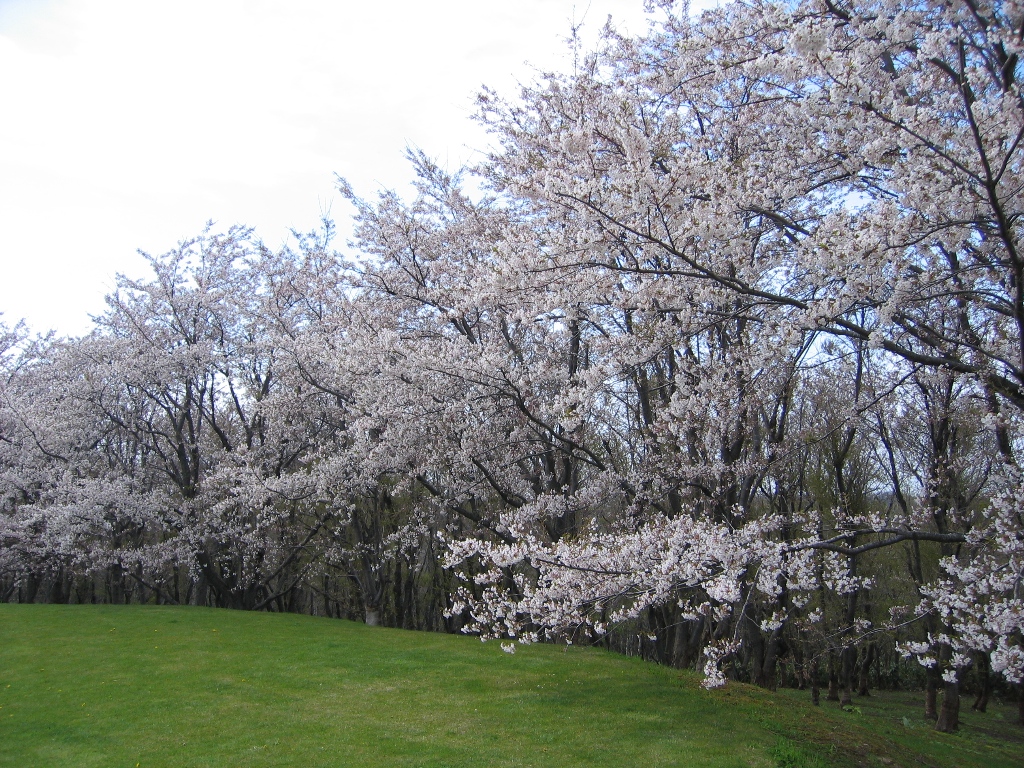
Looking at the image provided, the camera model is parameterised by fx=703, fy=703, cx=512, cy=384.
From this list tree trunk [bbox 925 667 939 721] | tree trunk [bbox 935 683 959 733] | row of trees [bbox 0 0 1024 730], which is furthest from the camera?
tree trunk [bbox 925 667 939 721]

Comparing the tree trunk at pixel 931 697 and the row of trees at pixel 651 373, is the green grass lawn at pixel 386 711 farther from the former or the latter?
the tree trunk at pixel 931 697

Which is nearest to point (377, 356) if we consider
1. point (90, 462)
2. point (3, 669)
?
point (3, 669)

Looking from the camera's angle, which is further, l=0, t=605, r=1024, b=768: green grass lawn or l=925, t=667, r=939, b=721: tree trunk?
l=925, t=667, r=939, b=721: tree trunk

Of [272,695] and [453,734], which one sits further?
[272,695]

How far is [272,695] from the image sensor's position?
385 inches

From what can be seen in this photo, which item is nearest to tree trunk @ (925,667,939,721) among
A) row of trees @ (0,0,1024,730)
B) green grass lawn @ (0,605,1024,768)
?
row of trees @ (0,0,1024,730)

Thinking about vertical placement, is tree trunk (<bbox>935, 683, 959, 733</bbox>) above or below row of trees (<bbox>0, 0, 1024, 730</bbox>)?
below

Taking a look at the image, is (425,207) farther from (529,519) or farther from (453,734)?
(453,734)

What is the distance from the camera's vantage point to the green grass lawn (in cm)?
755

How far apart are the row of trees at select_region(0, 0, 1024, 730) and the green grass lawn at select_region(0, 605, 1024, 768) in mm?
990

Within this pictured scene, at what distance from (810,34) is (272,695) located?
993 cm

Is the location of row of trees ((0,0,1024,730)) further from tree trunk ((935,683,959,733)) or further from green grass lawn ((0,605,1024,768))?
green grass lawn ((0,605,1024,768))

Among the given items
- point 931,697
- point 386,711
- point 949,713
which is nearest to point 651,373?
point 386,711

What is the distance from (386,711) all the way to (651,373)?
795 centimetres
